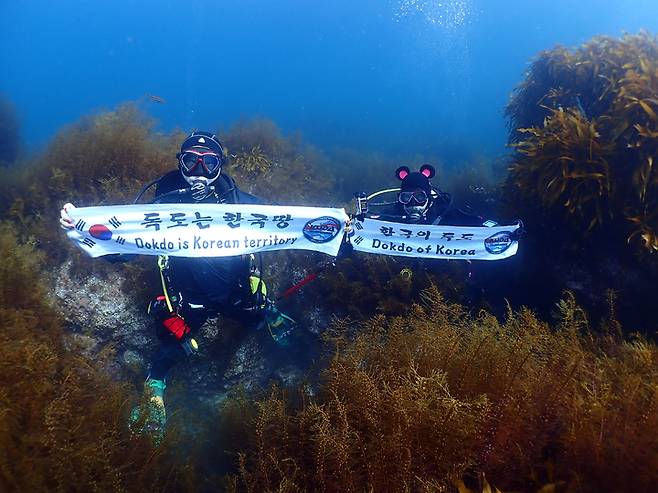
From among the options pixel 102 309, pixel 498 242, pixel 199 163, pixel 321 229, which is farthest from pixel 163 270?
pixel 498 242

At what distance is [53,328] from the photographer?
566 centimetres

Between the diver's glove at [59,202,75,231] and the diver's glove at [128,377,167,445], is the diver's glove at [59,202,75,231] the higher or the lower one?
the higher one

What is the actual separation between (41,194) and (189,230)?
468 centimetres

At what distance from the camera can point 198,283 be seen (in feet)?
16.6

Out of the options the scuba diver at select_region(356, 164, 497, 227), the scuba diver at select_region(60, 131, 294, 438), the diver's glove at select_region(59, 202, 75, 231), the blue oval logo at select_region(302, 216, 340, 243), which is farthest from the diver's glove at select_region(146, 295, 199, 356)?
the scuba diver at select_region(356, 164, 497, 227)

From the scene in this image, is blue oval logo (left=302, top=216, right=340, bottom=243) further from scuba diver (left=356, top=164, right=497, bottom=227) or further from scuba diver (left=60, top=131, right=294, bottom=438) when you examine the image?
scuba diver (left=60, top=131, right=294, bottom=438)

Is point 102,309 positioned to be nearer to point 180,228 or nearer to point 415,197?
point 180,228

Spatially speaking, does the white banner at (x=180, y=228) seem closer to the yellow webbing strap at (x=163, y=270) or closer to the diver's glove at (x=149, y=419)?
the yellow webbing strap at (x=163, y=270)

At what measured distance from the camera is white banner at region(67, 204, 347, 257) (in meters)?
4.71

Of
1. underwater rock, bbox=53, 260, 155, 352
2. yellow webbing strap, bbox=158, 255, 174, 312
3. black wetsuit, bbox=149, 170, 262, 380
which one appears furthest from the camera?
underwater rock, bbox=53, 260, 155, 352

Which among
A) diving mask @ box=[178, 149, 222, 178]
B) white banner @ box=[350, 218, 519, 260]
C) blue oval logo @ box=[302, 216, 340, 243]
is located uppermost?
diving mask @ box=[178, 149, 222, 178]

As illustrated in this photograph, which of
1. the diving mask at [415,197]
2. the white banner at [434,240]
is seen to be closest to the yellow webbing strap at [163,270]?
the white banner at [434,240]

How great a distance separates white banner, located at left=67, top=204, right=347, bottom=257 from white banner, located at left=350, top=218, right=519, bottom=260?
103 centimetres

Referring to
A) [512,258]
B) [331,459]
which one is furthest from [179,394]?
[512,258]
